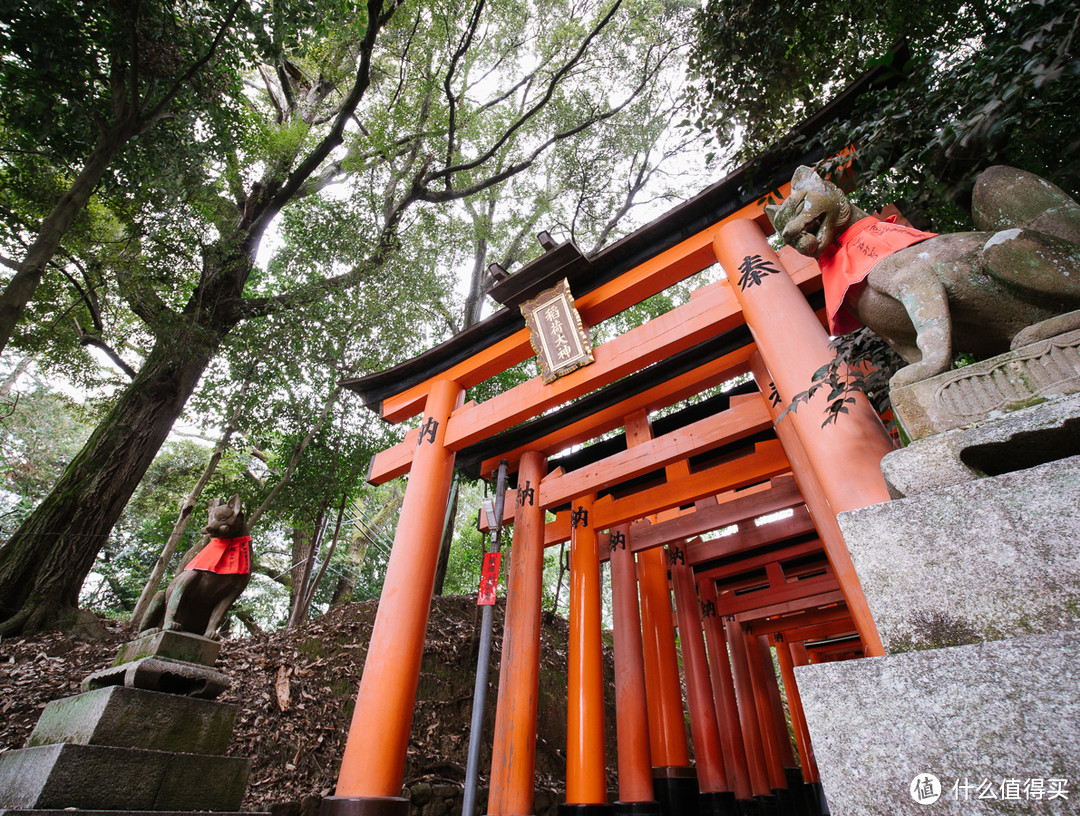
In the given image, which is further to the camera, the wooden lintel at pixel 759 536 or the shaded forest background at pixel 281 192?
the wooden lintel at pixel 759 536

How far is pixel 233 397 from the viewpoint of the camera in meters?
8.95

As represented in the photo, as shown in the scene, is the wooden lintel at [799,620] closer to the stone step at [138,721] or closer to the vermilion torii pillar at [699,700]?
the vermilion torii pillar at [699,700]

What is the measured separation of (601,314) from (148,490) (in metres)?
14.4

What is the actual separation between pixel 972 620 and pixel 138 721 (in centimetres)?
455

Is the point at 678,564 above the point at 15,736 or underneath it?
above

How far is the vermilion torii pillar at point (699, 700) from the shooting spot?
7.00 meters

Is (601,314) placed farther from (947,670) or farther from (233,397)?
(233,397)

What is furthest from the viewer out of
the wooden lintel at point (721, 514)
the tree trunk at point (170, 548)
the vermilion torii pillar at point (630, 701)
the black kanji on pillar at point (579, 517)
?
the tree trunk at point (170, 548)

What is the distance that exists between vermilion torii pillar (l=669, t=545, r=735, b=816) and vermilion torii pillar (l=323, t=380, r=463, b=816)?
450 centimetres

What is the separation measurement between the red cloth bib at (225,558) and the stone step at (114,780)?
1.30 meters

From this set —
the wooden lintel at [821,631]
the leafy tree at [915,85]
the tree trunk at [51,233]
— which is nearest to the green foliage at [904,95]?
the leafy tree at [915,85]

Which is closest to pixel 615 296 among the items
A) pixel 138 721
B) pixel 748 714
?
pixel 138 721

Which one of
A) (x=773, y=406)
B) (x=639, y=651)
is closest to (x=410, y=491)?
(x=639, y=651)

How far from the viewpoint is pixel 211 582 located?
13.7ft
